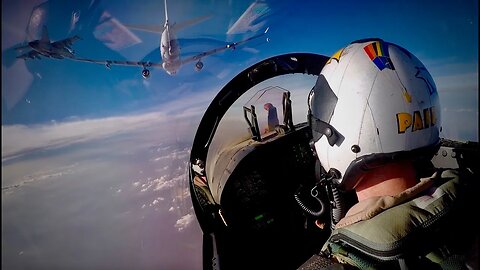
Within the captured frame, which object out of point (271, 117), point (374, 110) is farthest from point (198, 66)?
point (374, 110)

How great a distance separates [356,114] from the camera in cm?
135

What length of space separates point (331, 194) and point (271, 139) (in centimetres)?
48

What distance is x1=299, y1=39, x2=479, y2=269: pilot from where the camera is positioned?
1092 millimetres

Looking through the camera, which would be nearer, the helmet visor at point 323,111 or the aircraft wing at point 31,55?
the aircraft wing at point 31,55

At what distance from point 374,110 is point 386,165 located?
0.25 metres

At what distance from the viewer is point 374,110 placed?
4.35ft

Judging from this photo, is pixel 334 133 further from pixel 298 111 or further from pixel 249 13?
pixel 249 13

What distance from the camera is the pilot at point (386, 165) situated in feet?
3.58

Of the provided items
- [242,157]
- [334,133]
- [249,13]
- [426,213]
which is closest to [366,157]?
[334,133]

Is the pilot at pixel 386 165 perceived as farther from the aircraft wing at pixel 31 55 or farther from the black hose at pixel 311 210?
the aircraft wing at pixel 31 55

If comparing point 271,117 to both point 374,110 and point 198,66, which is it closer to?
point 198,66

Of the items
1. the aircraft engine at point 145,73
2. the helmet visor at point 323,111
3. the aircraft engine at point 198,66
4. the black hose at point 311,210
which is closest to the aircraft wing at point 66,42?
the aircraft engine at point 145,73

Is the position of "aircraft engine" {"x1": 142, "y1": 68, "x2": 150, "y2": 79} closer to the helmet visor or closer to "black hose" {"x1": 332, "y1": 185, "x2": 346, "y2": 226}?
the helmet visor

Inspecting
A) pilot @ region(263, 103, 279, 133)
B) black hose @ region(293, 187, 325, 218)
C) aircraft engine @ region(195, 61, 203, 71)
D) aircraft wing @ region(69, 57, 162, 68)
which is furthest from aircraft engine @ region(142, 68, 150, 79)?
black hose @ region(293, 187, 325, 218)
